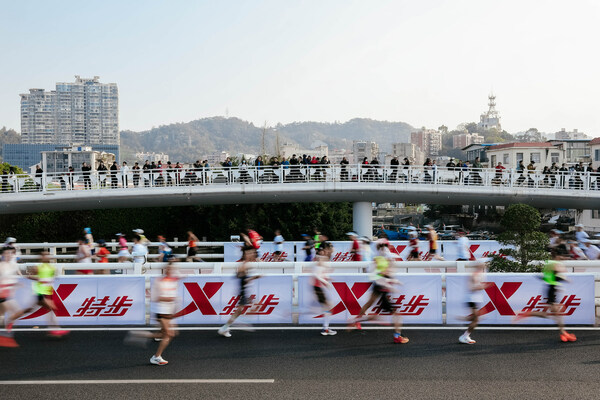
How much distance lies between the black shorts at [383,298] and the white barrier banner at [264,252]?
38.6 ft

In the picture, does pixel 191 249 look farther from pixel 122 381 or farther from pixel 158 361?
pixel 122 381

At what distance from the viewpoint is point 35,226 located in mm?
48000

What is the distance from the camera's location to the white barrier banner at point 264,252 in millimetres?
23625

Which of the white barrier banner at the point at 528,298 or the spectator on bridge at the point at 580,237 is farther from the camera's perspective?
the spectator on bridge at the point at 580,237

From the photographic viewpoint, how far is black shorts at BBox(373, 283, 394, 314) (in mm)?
11594

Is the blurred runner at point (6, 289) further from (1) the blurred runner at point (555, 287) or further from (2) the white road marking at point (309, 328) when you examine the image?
(1) the blurred runner at point (555, 287)

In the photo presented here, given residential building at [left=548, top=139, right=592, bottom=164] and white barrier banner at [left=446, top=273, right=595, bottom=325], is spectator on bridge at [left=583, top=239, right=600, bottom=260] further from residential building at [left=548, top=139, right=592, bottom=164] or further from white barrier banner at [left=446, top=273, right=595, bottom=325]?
residential building at [left=548, top=139, right=592, bottom=164]

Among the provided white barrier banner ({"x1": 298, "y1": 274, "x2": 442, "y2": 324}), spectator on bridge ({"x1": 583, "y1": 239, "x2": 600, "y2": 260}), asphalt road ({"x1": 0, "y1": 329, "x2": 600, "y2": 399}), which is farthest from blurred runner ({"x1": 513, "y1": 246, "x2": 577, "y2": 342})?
spectator on bridge ({"x1": 583, "y1": 239, "x2": 600, "y2": 260})

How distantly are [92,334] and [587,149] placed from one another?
8299 centimetres

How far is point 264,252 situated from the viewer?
24.0 metres

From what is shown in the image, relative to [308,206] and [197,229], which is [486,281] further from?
[197,229]

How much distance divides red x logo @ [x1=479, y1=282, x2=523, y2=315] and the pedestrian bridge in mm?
18295

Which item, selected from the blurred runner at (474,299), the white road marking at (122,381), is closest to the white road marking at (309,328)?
the blurred runner at (474,299)

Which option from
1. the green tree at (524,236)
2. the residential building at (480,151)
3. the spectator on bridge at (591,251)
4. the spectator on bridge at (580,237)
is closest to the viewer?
the green tree at (524,236)
